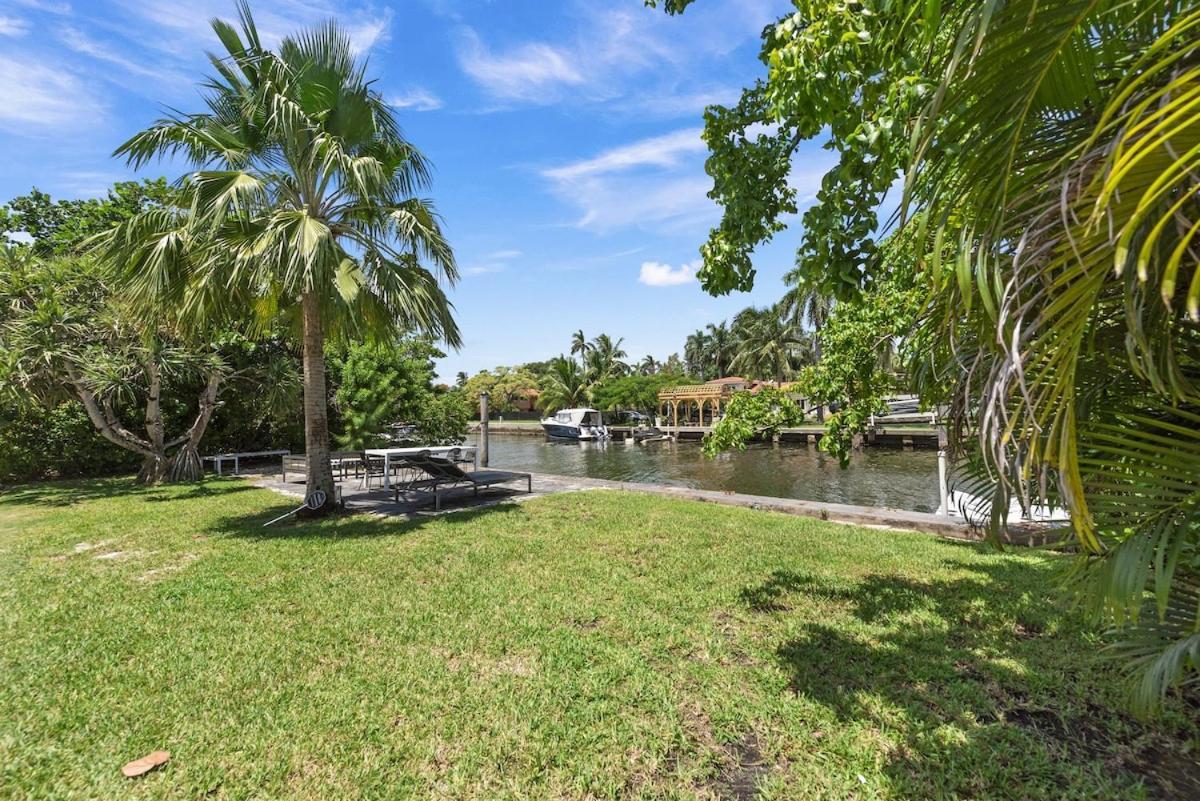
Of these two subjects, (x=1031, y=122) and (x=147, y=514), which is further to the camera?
(x=147, y=514)

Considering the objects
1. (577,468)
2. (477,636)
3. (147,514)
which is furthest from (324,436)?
(577,468)

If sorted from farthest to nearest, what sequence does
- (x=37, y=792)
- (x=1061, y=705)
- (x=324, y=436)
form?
(x=324, y=436) < (x=1061, y=705) < (x=37, y=792)

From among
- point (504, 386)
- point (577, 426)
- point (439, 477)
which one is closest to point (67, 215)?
point (439, 477)

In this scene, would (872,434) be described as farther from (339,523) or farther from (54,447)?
(54,447)

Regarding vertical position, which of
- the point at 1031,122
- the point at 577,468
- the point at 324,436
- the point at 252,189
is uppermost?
the point at 252,189

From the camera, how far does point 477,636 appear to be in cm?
382

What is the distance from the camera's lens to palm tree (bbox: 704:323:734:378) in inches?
2215

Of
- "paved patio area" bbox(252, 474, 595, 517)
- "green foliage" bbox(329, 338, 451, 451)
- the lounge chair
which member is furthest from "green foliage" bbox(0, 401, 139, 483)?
the lounge chair

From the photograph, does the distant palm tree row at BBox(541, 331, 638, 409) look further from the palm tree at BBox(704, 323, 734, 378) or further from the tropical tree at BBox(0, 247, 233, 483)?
the tropical tree at BBox(0, 247, 233, 483)

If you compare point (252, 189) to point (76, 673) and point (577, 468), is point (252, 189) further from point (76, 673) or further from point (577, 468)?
point (577, 468)

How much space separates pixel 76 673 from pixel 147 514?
245 inches

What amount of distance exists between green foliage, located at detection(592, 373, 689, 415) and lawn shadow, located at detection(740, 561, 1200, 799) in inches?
1633

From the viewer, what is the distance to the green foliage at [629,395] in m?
46.3

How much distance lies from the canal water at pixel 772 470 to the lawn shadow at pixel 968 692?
7940mm
